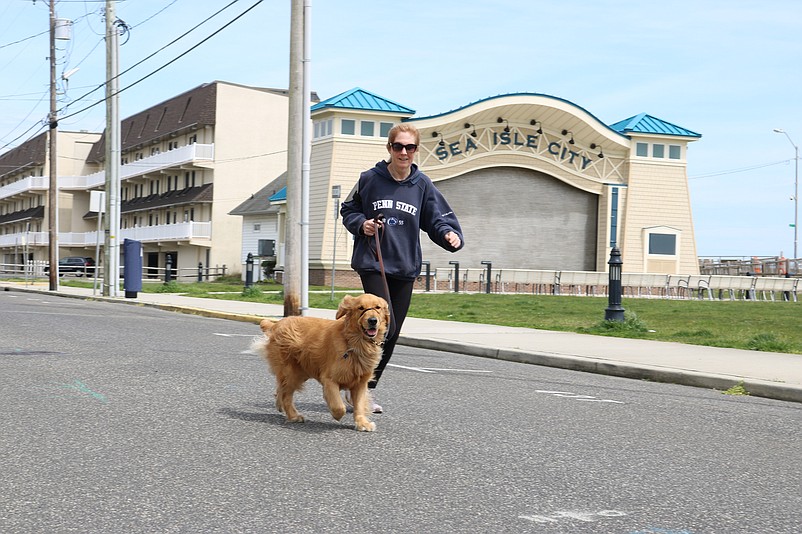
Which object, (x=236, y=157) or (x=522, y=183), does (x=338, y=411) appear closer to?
(x=522, y=183)

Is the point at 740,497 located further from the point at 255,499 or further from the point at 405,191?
the point at 405,191

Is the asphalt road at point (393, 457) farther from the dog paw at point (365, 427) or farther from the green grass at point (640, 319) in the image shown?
the green grass at point (640, 319)

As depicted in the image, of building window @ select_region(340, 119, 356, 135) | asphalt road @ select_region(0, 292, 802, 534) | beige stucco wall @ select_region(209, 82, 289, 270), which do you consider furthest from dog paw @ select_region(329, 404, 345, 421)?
beige stucco wall @ select_region(209, 82, 289, 270)

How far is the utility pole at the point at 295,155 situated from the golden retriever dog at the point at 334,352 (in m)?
12.8

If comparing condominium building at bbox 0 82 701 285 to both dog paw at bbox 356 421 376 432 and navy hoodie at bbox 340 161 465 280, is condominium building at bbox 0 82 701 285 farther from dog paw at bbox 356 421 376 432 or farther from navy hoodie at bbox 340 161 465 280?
dog paw at bbox 356 421 376 432

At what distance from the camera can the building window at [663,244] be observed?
146 ft

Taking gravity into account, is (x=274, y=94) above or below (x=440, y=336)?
above

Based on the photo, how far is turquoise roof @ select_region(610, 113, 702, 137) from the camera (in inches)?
1751

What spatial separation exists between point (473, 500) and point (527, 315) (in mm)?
16843

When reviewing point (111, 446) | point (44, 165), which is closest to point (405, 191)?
point (111, 446)

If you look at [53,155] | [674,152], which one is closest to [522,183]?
[674,152]

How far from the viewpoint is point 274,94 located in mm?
62219

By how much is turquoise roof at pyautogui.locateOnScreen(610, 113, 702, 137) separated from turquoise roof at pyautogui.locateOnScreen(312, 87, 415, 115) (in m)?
Answer: 10.3

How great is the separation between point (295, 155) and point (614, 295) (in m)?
7.09
